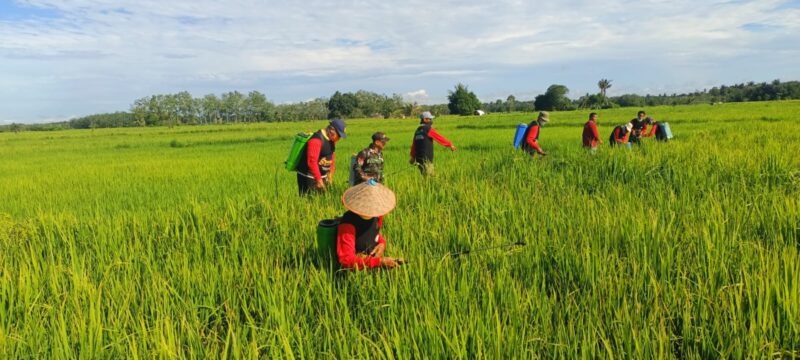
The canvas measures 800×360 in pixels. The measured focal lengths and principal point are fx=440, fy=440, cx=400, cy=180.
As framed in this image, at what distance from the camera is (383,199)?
7.81 ft

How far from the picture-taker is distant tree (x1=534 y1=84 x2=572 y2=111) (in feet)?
263

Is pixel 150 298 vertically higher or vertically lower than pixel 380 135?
lower

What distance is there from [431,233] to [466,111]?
75.4 m

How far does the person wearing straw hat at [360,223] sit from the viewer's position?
2.32m

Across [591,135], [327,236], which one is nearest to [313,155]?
[327,236]

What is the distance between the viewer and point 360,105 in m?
89.9

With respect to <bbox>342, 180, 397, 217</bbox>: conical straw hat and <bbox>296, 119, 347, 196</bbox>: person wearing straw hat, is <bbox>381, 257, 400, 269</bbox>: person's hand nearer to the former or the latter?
<bbox>342, 180, 397, 217</bbox>: conical straw hat

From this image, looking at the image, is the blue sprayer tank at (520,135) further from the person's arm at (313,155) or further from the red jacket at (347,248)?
the red jacket at (347,248)

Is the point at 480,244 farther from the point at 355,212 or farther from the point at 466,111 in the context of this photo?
the point at 466,111

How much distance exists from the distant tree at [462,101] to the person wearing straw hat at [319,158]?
2861 inches

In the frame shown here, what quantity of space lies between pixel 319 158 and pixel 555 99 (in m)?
82.7

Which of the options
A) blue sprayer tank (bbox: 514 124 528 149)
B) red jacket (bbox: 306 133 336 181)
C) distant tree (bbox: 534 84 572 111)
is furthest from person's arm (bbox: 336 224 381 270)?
distant tree (bbox: 534 84 572 111)

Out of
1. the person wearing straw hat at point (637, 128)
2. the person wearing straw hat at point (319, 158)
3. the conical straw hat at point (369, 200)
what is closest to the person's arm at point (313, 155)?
the person wearing straw hat at point (319, 158)

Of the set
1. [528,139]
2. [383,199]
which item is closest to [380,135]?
[383,199]
